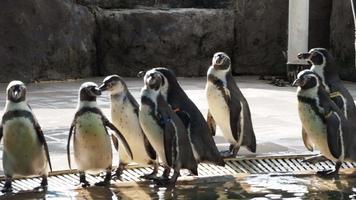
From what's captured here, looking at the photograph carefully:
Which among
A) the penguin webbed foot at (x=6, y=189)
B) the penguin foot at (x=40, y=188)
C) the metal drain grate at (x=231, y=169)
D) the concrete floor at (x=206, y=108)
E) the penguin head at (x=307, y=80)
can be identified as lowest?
the concrete floor at (x=206, y=108)

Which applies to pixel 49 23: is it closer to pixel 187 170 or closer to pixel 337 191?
pixel 187 170

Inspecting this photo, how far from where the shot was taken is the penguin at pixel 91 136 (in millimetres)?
4629

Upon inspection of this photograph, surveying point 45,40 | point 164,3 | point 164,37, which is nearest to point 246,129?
point 45,40

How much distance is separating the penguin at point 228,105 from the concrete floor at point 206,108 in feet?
0.58

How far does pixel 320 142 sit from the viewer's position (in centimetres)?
498

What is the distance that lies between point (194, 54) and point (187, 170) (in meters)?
7.12

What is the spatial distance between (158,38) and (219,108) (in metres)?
6.48

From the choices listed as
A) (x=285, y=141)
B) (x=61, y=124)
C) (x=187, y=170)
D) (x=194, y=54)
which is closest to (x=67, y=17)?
(x=194, y=54)

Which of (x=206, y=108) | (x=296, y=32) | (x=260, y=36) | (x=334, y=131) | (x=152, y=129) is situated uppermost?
(x=152, y=129)

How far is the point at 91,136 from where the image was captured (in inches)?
183

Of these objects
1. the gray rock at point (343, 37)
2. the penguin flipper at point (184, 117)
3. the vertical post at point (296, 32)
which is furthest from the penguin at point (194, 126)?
the gray rock at point (343, 37)

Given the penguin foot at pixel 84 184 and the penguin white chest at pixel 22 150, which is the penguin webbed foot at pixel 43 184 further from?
the penguin foot at pixel 84 184

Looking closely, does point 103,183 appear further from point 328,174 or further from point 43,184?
A: point 328,174

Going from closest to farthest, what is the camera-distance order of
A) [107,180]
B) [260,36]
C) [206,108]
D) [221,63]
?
[107,180], [221,63], [206,108], [260,36]
